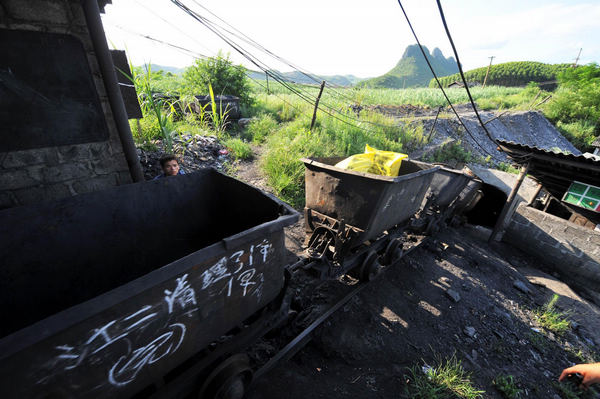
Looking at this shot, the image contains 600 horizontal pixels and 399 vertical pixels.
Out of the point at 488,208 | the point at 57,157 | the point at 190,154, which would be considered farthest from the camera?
the point at 488,208

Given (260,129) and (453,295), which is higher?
(260,129)

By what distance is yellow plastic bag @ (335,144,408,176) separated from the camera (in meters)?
3.31

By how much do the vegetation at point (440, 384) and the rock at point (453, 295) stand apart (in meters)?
1.34

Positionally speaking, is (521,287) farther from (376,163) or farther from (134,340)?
(134,340)

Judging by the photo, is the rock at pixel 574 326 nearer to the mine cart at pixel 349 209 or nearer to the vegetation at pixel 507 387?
the vegetation at pixel 507 387

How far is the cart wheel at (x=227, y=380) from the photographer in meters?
1.73

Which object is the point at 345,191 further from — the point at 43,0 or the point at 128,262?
the point at 43,0

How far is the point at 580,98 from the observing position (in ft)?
64.5

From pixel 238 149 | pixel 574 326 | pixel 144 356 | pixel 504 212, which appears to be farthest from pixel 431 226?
pixel 238 149

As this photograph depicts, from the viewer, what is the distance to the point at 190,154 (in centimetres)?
592

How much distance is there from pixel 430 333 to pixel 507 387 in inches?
33.1

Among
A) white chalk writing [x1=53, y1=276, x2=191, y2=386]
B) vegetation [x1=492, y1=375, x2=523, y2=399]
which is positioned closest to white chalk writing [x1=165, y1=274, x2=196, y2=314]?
white chalk writing [x1=53, y1=276, x2=191, y2=386]

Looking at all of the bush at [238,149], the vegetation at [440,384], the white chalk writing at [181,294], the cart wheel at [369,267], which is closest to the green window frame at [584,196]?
the vegetation at [440,384]

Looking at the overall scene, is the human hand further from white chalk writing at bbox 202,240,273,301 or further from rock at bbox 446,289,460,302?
white chalk writing at bbox 202,240,273,301
